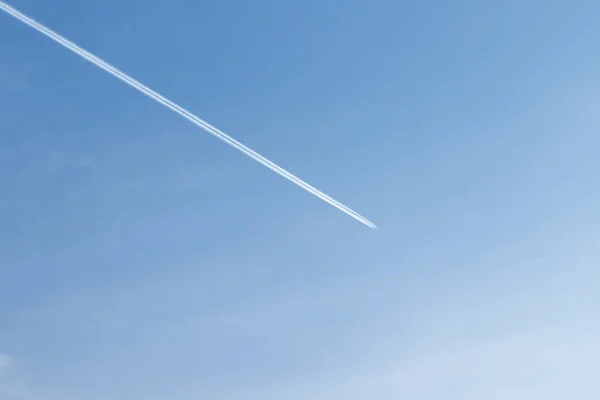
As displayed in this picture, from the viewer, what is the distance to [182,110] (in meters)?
68.4

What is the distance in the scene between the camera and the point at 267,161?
284 feet

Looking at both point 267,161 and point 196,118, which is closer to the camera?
point 196,118

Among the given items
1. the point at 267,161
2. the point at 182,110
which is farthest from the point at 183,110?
the point at 267,161

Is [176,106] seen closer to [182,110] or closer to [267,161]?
[182,110]

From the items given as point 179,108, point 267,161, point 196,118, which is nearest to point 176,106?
point 179,108

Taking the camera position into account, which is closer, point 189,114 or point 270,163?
point 189,114

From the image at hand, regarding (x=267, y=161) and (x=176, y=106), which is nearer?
(x=176, y=106)

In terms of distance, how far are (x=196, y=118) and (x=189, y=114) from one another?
2.17 m

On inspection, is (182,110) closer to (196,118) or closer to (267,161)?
(196,118)

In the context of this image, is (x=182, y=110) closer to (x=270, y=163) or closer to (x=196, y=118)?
(x=196, y=118)

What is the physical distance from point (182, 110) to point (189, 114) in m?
1.50

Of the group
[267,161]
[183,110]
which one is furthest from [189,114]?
[267,161]

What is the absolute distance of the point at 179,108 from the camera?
2667 inches

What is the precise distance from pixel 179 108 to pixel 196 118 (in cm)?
431
